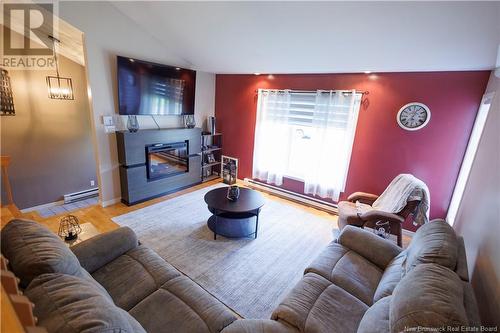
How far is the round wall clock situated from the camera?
9.61ft

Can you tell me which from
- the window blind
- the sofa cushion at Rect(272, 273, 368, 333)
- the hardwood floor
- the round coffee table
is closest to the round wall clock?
the window blind

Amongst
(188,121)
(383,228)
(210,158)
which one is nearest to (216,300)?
(383,228)

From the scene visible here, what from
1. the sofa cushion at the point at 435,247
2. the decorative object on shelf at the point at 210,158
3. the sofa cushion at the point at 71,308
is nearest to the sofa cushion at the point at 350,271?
the sofa cushion at the point at 435,247

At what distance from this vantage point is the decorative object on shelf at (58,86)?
139 inches

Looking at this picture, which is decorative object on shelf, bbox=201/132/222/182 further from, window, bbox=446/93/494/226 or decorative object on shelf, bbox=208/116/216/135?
window, bbox=446/93/494/226

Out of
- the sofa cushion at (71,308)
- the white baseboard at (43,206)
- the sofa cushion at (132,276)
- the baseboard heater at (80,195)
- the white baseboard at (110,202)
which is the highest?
the sofa cushion at (71,308)

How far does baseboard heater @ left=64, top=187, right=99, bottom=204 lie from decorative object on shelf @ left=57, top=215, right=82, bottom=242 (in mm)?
2058

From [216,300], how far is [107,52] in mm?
3582

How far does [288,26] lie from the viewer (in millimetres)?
2564

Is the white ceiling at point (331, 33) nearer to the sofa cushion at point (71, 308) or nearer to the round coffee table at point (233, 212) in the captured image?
the round coffee table at point (233, 212)

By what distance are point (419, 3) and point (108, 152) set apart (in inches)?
162

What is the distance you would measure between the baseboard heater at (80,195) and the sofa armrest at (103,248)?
2.99 metres

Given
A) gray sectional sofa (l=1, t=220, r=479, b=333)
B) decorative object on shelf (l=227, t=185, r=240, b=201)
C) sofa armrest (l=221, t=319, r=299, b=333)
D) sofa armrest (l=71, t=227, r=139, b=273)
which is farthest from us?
decorative object on shelf (l=227, t=185, r=240, b=201)

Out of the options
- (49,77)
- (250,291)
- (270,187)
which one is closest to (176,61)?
(49,77)
